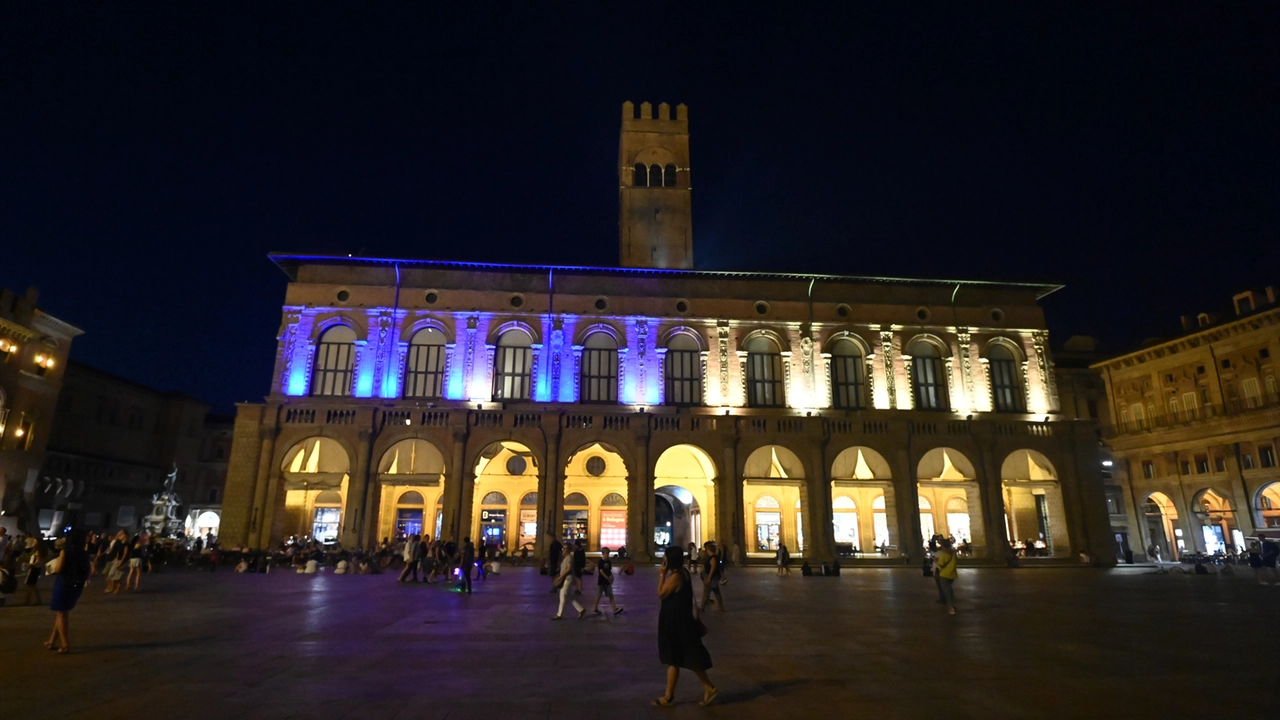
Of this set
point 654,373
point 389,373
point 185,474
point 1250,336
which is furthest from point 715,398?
point 185,474

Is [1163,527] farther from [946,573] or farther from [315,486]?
[315,486]

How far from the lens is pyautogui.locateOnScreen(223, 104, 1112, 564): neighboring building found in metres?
32.9

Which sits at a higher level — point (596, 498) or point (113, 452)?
point (113, 452)

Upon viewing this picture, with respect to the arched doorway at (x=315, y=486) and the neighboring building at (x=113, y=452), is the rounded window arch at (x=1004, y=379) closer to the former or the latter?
the arched doorway at (x=315, y=486)

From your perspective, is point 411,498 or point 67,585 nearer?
point 67,585

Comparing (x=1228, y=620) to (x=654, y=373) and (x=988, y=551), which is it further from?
(x=654, y=373)

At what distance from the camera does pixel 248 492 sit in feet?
105

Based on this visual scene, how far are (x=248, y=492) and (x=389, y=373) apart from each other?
27.9 ft

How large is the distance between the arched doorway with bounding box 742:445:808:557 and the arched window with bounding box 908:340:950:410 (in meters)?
8.73

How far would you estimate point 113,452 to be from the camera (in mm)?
51906

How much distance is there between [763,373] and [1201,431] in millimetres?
31394

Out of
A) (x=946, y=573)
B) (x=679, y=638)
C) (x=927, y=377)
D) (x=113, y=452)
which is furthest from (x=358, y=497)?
(x=113, y=452)

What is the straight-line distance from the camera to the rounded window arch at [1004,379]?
125 feet

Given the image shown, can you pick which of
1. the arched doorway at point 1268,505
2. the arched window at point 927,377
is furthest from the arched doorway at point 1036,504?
the arched doorway at point 1268,505
